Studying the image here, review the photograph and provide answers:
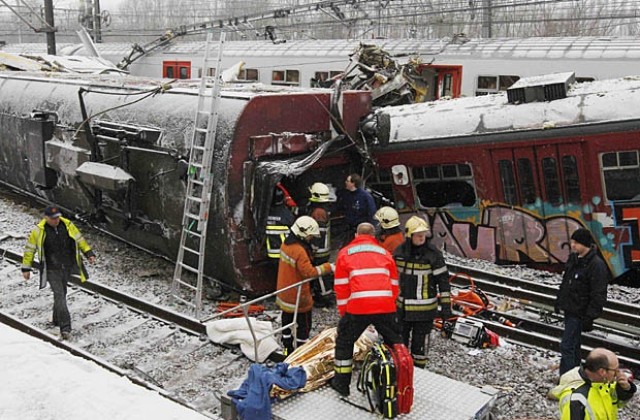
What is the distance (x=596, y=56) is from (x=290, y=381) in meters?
13.3

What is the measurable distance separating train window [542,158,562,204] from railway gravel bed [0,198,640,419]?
3.85 ft

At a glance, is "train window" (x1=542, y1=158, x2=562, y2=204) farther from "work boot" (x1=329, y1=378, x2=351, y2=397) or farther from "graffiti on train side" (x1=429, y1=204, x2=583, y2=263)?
"work boot" (x1=329, y1=378, x2=351, y2=397)

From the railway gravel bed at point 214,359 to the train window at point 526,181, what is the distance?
1.14 m

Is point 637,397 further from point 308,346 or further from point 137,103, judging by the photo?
point 137,103

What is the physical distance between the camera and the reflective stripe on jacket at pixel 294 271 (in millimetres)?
7203

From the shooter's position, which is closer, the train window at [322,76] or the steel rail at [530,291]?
the steel rail at [530,291]

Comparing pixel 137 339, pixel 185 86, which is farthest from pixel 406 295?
pixel 185 86

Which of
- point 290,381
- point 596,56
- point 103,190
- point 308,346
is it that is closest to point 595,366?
point 290,381

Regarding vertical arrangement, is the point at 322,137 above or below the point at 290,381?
above

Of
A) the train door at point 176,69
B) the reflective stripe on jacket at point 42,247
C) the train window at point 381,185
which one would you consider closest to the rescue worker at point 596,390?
the reflective stripe on jacket at point 42,247

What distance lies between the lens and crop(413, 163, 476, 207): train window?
10.8 meters

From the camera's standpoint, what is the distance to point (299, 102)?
9273 millimetres

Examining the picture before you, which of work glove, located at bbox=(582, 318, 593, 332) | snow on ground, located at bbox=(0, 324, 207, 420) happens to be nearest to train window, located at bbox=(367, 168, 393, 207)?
work glove, located at bbox=(582, 318, 593, 332)

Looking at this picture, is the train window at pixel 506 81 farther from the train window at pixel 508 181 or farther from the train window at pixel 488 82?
the train window at pixel 508 181
